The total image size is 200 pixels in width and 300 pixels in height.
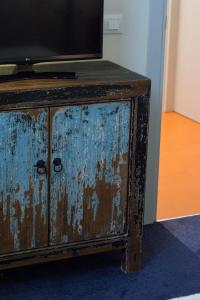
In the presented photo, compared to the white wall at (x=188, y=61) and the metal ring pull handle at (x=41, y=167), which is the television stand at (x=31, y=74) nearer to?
the metal ring pull handle at (x=41, y=167)

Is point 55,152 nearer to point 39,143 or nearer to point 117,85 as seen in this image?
point 39,143

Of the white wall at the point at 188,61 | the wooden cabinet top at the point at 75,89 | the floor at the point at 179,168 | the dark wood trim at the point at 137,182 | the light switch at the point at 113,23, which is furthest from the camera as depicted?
the white wall at the point at 188,61

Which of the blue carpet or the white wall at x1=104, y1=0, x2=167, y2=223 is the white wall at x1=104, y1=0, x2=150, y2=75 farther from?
the blue carpet

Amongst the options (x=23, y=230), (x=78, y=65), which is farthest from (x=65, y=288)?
(x=78, y=65)

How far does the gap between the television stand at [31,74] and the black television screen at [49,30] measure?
54 millimetres

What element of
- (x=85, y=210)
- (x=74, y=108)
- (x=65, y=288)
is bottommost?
(x=65, y=288)

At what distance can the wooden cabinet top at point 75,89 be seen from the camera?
2193 mm

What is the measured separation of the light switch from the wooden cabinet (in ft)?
0.91

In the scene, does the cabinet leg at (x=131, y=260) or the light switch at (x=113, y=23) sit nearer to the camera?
the cabinet leg at (x=131, y=260)

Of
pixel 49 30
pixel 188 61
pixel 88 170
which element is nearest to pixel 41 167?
pixel 88 170

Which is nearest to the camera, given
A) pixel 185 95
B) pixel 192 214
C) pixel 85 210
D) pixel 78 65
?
pixel 85 210

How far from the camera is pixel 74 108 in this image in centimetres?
230

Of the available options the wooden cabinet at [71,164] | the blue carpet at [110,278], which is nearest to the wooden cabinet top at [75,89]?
the wooden cabinet at [71,164]

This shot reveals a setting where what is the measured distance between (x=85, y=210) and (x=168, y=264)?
54cm
